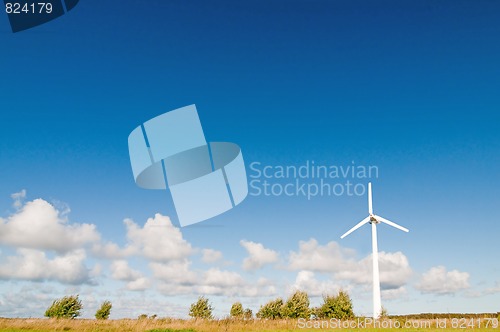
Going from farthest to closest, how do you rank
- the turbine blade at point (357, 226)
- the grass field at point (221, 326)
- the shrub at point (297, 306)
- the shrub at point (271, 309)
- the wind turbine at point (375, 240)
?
the shrub at point (271, 309) < the shrub at point (297, 306) < the turbine blade at point (357, 226) < the wind turbine at point (375, 240) < the grass field at point (221, 326)

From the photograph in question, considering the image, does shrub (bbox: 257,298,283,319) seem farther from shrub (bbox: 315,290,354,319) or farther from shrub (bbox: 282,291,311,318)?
shrub (bbox: 315,290,354,319)

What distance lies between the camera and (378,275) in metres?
65.9

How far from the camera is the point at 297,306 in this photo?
8638 cm

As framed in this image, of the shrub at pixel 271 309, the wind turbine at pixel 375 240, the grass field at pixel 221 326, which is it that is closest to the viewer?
the grass field at pixel 221 326

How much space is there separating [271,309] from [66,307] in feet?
144

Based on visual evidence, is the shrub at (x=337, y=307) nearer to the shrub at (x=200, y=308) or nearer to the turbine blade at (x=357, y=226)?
the turbine blade at (x=357, y=226)

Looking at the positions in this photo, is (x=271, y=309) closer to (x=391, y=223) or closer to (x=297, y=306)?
(x=297, y=306)

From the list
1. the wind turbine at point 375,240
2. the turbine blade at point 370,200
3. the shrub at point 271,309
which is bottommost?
the shrub at point 271,309

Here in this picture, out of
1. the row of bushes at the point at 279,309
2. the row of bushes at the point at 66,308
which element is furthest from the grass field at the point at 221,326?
the row of bushes at the point at 66,308

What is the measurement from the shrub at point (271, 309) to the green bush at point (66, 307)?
128 feet

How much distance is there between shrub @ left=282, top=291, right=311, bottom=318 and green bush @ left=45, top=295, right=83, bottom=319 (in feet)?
137

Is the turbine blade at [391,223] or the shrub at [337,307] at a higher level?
the turbine blade at [391,223]

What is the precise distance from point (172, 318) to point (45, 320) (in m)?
15.2

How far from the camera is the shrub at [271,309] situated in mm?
95537
